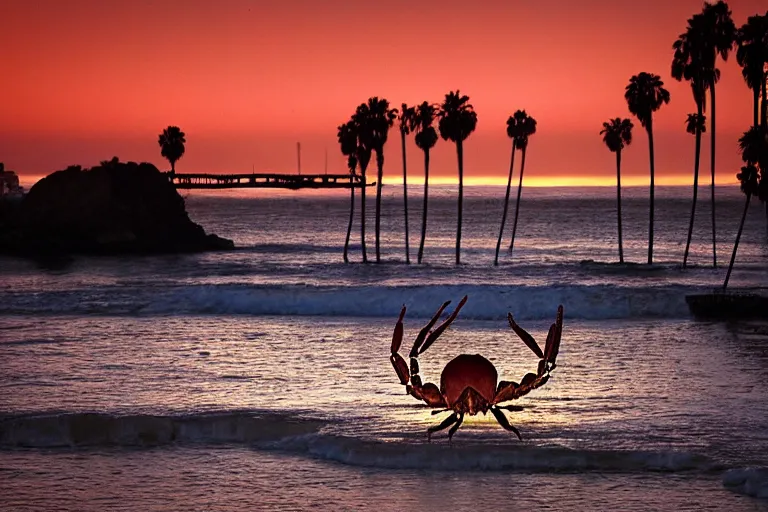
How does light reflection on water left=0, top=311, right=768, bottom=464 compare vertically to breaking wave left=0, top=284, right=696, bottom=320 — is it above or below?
above

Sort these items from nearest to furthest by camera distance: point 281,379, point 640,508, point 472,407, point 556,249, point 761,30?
point 472,407
point 640,508
point 281,379
point 761,30
point 556,249

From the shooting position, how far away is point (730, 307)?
33.1 meters

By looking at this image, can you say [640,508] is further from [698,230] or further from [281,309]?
[698,230]

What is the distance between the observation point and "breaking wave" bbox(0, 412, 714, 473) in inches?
515

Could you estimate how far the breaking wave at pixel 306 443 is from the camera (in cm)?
1308

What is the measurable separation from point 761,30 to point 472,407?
165 feet

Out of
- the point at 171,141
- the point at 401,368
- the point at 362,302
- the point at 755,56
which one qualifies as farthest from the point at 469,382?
the point at 171,141

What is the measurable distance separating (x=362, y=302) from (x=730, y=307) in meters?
13.4

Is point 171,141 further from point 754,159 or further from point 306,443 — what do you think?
point 306,443

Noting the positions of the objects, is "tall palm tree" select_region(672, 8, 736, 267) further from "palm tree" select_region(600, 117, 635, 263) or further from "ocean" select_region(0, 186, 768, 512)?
"ocean" select_region(0, 186, 768, 512)

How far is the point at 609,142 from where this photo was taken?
7600cm

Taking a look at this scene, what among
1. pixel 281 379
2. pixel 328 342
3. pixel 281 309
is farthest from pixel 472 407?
pixel 281 309

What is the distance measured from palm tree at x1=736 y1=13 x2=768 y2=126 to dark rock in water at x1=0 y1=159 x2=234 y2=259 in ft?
167

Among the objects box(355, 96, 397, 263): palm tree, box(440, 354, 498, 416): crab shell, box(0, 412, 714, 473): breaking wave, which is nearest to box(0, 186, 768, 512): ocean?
box(0, 412, 714, 473): breaking wave
